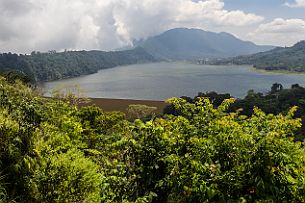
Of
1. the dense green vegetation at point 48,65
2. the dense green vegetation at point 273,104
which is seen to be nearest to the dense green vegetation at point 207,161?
the dense green vegetation at point 273,104

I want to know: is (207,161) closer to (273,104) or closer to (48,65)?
(273,104)

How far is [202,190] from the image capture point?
372 centimetres

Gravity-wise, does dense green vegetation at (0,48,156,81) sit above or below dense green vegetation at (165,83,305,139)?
above

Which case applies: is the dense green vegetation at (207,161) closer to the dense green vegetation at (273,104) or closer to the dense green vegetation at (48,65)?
the dense green vegetation at (273,104)

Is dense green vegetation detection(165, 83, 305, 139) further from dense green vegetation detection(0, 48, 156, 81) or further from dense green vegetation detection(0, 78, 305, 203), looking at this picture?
dense green vegetation detection(0, 48, 156, 81)

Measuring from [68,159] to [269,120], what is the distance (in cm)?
493

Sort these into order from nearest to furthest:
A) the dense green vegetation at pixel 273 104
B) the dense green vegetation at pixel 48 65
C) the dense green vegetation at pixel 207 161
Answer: the dense green vegetation at pixel 207 161, the dense green vegetation at pixel 273 104, the dense green vegetation at pixel 48 65

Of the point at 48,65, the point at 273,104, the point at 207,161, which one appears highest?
the point at 48,65

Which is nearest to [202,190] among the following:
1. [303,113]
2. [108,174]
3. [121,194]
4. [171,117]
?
[121,194]

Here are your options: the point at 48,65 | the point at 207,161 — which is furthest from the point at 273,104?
the point at 48,65

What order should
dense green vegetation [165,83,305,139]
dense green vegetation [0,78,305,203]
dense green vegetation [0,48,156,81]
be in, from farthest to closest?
1. dense green vegetation [0,48,156,81]
2. dense green vegetation [165,83,305,139]
3. dense green vegetation [0,78,305,203]

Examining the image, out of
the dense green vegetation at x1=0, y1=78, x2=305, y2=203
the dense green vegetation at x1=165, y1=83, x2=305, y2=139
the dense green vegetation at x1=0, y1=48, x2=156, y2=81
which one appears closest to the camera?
the dense green vegetation at x1=0, y1=78, x2=305, y2=203

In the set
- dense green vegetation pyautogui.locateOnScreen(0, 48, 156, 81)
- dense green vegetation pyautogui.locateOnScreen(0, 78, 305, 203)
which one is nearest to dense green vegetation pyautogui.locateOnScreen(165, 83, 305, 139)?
dense green vegetation pyautogui.locateOnScreen(0, 78, 305, 203)

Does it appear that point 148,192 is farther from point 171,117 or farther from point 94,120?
point 94,120
